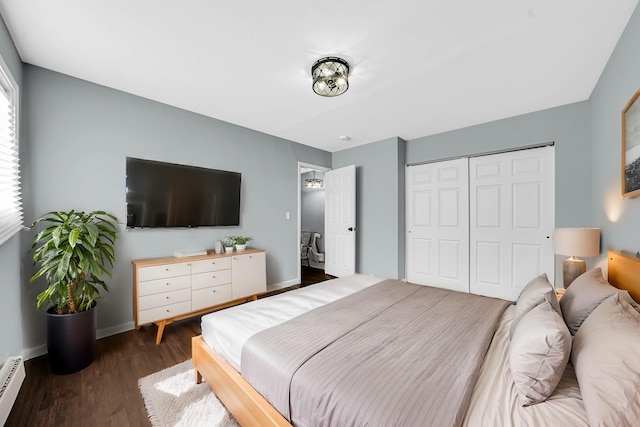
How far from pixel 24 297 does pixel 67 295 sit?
48 cm

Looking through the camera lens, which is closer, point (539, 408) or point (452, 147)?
point (539, 408)

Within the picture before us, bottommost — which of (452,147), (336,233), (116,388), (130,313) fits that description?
(116,388)

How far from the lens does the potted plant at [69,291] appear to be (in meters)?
1.89

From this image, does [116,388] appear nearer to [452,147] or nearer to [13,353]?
[13,353]

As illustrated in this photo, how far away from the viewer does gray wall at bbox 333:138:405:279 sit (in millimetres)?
4012

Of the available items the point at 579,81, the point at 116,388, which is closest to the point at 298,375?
the point at 116,388

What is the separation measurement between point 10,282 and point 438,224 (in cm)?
452

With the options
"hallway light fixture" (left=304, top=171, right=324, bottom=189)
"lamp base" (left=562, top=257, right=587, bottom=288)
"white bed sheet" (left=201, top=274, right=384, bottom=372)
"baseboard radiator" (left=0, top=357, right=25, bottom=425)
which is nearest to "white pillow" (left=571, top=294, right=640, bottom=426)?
"white bed sheet" (left=201, top=274, right=384, bottom=372)

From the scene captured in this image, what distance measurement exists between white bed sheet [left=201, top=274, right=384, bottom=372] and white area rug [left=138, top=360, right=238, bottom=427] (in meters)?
0.34

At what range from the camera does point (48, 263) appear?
1907mm

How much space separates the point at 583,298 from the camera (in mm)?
1359

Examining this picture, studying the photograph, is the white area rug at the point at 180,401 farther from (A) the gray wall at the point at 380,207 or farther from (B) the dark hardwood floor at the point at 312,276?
(A) the gray wall at the point at 380,207

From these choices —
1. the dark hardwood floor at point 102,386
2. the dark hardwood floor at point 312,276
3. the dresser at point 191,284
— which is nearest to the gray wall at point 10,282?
the dark hardwood floor at point 102,386

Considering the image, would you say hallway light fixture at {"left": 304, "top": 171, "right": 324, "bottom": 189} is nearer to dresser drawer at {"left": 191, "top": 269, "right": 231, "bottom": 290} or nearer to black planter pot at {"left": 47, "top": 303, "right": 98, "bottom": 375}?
dresser drawer at {"left": 191, "top": 269, "right": 231, "bottom": 290}
